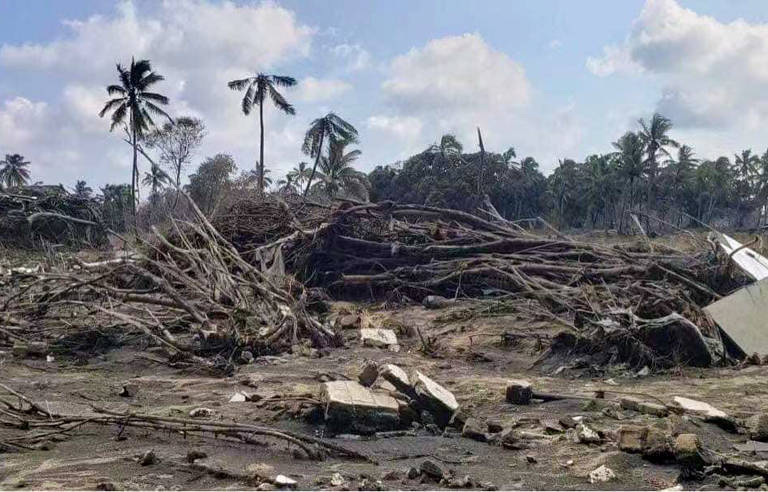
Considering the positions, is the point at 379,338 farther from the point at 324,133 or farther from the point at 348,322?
the point at 324,133

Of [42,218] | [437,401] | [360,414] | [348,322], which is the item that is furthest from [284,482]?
[42,218]

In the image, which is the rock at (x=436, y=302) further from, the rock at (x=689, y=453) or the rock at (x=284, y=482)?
the rock at (x=284, y=482)

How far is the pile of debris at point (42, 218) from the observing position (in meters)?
18.6

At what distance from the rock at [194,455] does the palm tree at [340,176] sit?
3083cm

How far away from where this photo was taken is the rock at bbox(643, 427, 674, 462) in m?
3.81

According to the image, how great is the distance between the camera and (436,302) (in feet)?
36.1

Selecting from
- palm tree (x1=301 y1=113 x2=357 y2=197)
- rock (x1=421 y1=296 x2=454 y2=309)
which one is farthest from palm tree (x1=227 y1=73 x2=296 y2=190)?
rock (x1=421 y1=296 x2=454 y2=309)

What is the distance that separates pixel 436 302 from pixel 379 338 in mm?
2625

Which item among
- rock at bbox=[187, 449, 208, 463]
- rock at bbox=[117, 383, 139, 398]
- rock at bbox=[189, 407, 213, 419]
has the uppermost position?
rock at bbox=[187, 449, 208, 463]

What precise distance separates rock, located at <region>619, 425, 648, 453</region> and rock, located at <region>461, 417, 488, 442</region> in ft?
2.88

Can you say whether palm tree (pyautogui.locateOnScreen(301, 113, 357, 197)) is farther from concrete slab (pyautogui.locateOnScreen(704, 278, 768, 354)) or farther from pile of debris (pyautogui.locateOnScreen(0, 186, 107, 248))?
concrete slab (pyautogui.locateOnScreen(704, 278, 768, 354))

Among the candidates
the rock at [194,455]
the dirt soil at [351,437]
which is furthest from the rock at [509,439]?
the rock at [194,455]

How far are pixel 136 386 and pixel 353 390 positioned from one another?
248cm

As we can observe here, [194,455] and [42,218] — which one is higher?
[42,218]
